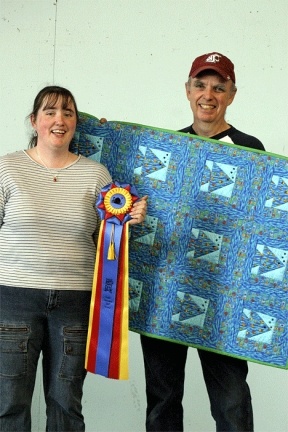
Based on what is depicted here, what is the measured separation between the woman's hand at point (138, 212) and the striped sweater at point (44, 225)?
0.34 ft

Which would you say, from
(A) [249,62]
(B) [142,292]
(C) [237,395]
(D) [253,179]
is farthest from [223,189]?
(A) [249,62]

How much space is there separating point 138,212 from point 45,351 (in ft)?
1.45

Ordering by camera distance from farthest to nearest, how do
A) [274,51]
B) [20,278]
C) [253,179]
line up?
1. [274,51]
2. [253,179]
3. [20,278]

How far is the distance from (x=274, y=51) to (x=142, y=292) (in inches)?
47.3

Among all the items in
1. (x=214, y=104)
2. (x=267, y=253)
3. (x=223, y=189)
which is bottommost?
(x=267, y=253)

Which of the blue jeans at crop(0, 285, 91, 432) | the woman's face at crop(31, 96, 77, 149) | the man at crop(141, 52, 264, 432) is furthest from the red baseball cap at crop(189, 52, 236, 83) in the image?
the blue jeans at crop(0, 285, 91, 432)

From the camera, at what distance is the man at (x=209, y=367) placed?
2127 millimetres

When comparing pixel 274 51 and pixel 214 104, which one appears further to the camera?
pixel 274 51

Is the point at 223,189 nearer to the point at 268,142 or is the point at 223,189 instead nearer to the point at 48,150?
the point at 48,150

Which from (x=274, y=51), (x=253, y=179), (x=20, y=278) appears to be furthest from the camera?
(x=274, y=51)

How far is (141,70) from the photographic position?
120 inches

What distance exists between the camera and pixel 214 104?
2.16 metres

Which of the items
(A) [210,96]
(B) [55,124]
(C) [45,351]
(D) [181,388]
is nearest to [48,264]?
(C) [45,351]

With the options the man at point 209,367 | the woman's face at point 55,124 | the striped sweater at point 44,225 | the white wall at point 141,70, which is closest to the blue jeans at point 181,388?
the man at point 209,367
